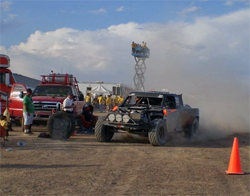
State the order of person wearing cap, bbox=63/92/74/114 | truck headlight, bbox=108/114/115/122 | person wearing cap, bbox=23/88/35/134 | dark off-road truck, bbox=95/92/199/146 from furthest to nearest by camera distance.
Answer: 1. person wearing cap, bbox=63/92/74/114
2. person wearing cap, bbox=23/88/35/134
3. truck headlight, bbox=108/114/115/122
4. dark off-road truck, bbox=95/92/199/146

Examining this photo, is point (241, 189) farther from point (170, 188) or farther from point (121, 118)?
point (121, 118)

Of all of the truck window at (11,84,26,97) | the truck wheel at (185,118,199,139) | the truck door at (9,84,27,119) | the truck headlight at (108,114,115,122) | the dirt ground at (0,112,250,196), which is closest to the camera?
the dirt ground at (0,112,250,196)

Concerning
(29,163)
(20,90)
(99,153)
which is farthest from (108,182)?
(20,90)

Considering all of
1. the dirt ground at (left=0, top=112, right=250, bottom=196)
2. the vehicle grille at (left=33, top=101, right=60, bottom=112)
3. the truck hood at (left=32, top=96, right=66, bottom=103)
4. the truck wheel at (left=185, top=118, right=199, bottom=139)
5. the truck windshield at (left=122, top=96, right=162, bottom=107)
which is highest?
the truck hood at (left=32, top=96, right=66, bottom=103)

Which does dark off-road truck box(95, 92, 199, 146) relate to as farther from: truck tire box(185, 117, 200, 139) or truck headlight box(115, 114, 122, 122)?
truck tire box(185, 117, 200, 139)

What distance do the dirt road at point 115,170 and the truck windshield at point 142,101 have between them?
1830mm

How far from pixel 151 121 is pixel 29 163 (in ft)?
14.8

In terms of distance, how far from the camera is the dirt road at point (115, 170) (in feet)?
19.9

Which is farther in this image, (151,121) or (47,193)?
(151,121)

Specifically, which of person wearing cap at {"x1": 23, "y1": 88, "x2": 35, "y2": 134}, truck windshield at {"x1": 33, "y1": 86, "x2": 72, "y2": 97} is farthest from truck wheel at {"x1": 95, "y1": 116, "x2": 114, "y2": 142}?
truck windshield at {"x1": 33, "y1": 86, "x2": 72, "y2": 97}

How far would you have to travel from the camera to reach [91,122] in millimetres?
14234

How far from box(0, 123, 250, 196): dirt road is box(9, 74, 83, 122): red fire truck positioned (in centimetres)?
292

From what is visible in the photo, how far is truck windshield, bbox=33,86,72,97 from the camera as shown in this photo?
15039mm

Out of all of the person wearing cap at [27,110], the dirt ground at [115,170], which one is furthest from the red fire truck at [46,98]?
the dirt ground at [115,170]
